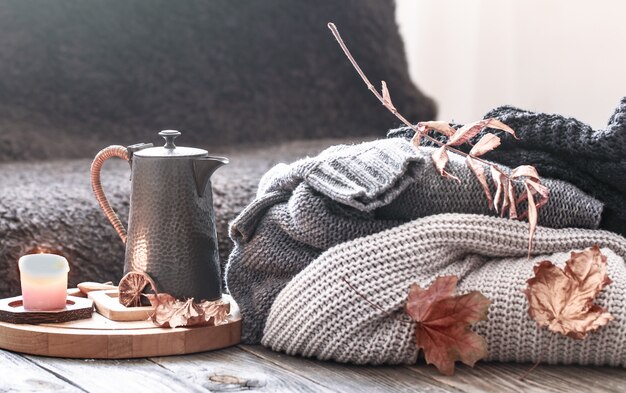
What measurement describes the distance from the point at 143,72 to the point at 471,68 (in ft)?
3.05

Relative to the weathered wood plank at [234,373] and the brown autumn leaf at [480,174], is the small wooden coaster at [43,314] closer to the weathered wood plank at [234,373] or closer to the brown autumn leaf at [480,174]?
the weathered wood plank at [234,373]

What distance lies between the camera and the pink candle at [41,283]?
2.75ft

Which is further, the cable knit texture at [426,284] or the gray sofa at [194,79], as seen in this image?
the gray sofa at [194,79]

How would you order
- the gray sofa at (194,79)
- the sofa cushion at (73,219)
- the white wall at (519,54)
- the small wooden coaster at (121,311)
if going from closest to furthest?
the small wooden coaster at (121,311) < the sofa cushion at (73,219) < the gray sofa at (194,79) < the white wall at (519,54)

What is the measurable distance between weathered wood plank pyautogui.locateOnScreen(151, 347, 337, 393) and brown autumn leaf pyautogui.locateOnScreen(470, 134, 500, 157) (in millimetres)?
253

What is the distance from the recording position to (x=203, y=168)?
2.79 ft

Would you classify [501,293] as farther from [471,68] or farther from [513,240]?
[471,68]

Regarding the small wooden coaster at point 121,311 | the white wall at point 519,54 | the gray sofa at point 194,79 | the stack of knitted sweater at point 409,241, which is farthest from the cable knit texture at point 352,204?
the white wall at point 519,54

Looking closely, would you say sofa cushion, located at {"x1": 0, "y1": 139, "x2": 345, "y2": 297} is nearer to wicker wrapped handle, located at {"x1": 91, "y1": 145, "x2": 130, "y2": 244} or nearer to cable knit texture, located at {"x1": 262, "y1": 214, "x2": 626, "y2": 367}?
wicker wrapped handle, located at {"x1": 91, "y1": 145, "x2": 130, "y2": 244}

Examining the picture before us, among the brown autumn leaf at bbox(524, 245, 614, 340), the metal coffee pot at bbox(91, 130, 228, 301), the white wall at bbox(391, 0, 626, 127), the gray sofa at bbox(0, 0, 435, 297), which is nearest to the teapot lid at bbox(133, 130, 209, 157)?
the metal coffee pot at bbox(91, 130, 228, 301)

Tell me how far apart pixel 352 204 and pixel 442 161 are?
0.09 meters

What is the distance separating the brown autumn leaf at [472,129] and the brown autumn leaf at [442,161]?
0.03 metres

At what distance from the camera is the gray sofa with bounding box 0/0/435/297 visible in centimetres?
170

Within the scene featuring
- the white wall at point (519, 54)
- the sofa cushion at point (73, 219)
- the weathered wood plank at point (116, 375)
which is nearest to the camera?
the weathered wood plank at point (116, 375)
